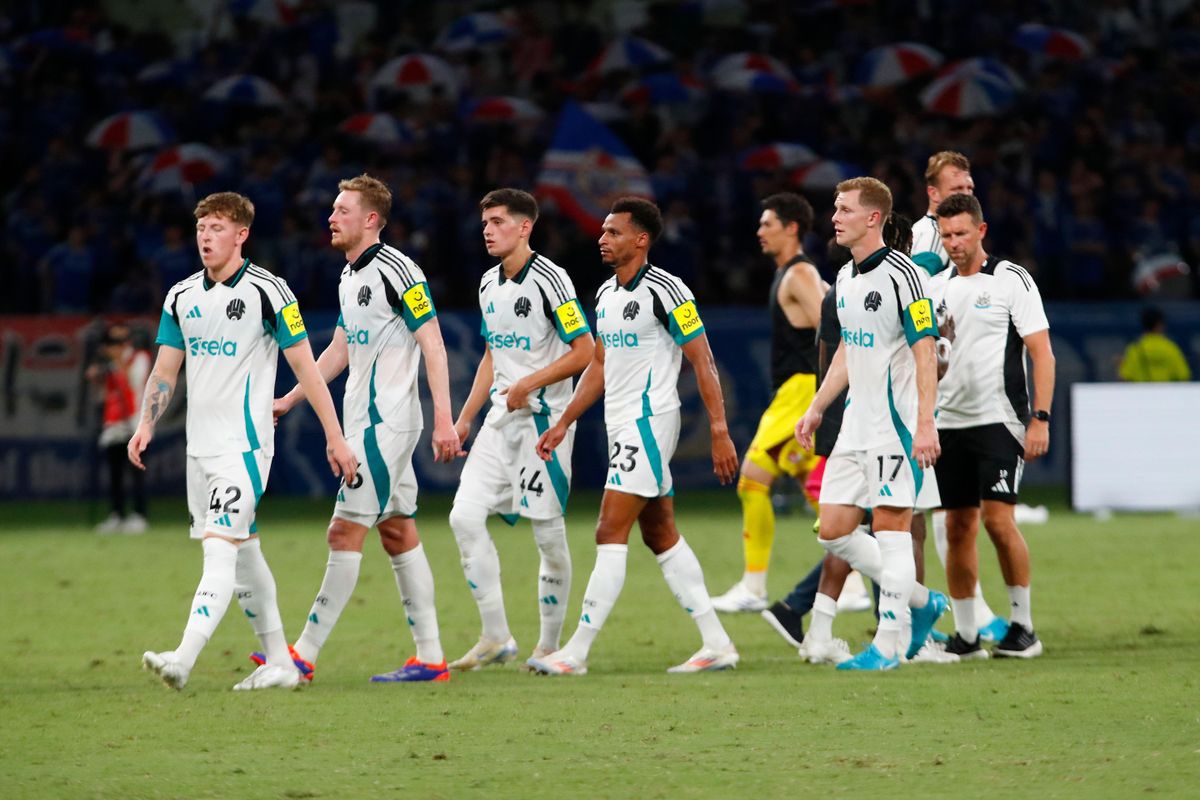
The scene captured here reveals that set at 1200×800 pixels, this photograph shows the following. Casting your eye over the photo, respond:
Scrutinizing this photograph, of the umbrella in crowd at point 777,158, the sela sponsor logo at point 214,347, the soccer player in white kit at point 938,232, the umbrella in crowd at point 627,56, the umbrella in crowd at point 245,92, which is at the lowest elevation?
the sela sponsor logo at point 214,347

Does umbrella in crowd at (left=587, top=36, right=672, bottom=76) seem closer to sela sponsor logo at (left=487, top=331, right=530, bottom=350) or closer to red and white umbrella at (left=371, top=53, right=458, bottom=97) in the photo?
red and white umbrella at (left=371, top=53, right=458, bottom=97)

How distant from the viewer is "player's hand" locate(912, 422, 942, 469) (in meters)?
8.70

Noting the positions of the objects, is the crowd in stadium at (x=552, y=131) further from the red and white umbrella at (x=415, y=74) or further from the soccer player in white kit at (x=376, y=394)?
A: the soccer player in white kit at (x=376, y=394)

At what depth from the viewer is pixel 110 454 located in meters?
19.0

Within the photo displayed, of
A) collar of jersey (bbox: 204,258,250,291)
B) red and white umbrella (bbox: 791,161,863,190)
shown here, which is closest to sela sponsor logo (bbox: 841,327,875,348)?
collar of jersey (bbox: 204,258,250,291)

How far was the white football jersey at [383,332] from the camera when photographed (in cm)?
893

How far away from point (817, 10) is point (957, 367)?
20.2 metres

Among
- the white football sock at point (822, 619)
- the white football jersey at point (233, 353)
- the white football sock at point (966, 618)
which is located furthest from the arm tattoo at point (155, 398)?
the white football sock at point (966, 618)

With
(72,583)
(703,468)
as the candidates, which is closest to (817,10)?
(703,468)

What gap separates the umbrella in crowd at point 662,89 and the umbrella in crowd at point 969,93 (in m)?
3.22

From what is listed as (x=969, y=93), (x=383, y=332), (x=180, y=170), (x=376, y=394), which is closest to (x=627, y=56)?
(x=969, y=93)

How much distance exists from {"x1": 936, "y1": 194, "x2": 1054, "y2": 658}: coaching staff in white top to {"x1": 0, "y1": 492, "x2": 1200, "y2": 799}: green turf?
1.54ft

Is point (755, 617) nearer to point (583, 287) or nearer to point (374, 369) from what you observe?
point (374, 369)

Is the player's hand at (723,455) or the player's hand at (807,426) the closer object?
the player's hand at (723,455)
